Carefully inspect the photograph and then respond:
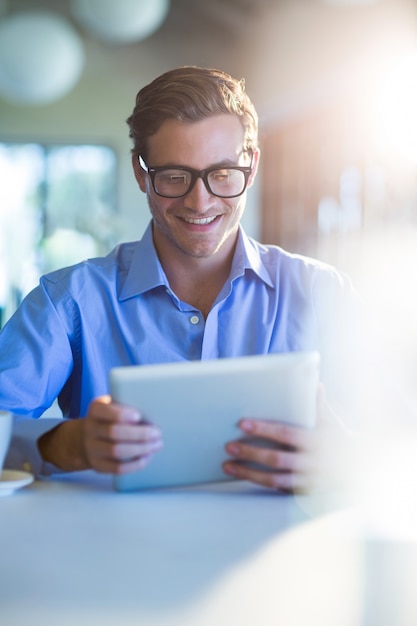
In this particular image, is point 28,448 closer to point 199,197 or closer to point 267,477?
point 267,477

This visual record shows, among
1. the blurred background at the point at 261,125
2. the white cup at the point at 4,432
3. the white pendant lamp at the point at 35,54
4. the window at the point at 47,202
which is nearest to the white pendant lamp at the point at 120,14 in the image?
the blurred background at the point at 261,125

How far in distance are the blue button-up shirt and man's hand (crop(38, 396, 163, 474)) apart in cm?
35

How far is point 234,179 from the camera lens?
5.28 ft

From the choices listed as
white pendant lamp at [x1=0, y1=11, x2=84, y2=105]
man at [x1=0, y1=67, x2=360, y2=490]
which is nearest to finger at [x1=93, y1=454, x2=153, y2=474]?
man at [x1=0, y1=67, x2=360, y2=490]

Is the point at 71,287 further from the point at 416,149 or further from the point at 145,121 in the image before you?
the point at 416,149

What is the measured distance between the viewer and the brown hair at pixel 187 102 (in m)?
1.64

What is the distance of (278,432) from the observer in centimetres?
104

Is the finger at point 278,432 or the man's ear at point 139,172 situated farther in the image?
the man's ear at point 139,172

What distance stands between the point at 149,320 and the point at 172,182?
0.98 feet

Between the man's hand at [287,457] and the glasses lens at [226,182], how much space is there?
25.3 inches

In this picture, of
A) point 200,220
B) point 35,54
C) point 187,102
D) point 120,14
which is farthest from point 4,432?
point 35,54

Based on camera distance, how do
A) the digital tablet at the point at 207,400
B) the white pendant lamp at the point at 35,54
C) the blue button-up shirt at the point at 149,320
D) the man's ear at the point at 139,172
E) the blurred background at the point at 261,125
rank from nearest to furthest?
the digital tablet at the point at 207,400 < the blue button-up shirt at the point at 149,320 < the man's ear at the point at 139,172 < the blurred background at the point at 261,125 < the white pendant lamp at the point at 35,54

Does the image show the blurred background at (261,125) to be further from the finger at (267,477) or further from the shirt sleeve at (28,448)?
the finger at (267,477)

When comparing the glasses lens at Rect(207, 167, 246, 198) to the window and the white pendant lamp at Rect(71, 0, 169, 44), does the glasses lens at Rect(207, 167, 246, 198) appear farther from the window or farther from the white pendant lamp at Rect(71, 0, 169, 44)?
the window
